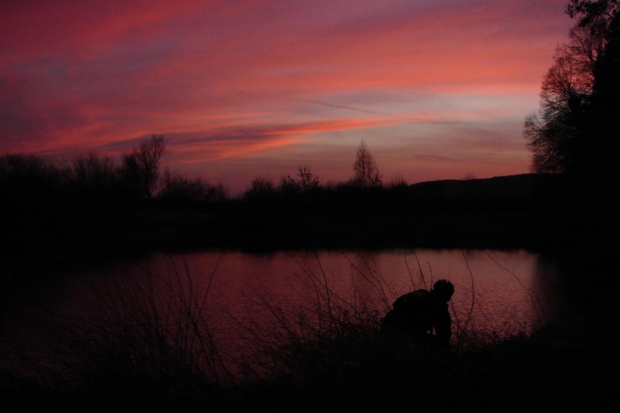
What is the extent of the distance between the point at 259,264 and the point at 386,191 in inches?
1417

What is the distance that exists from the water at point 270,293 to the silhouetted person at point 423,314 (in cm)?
23

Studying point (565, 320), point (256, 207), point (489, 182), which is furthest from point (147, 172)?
point (565, 320)

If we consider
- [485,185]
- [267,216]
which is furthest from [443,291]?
[485,185]

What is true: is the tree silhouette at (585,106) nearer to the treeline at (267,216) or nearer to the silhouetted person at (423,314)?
the treeline at (267,216)

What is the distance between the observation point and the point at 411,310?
6.25m

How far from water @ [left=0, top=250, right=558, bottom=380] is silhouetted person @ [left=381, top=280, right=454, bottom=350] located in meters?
0.23

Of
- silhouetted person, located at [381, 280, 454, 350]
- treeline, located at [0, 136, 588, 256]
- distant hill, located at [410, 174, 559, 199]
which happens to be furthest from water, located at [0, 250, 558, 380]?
distant hill, located at [410, 174, 559, 199]

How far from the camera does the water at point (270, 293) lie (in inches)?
277

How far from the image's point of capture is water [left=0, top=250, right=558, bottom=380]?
7047mm

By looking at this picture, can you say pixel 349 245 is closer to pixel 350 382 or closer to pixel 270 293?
pixel 270 293

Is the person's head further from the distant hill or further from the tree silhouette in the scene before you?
the distant hill

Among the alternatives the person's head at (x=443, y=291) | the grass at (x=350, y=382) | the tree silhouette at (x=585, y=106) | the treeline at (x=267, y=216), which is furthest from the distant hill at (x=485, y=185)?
the grass at (x=350, y=382)

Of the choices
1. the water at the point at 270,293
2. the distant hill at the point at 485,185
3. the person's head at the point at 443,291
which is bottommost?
the water at the point at 270,293

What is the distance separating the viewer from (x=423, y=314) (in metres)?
6.31
